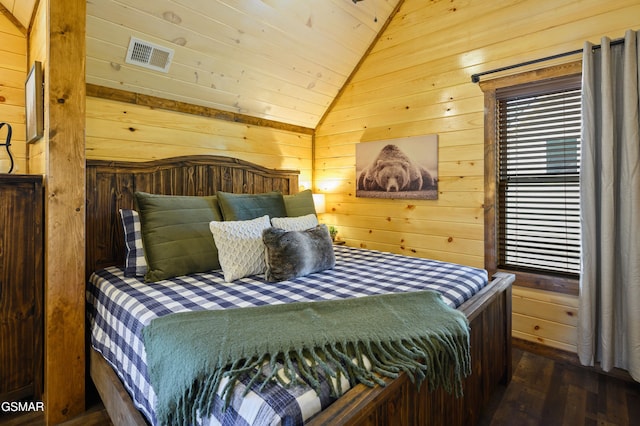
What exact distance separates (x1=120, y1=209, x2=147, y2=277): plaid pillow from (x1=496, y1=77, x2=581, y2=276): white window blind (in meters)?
2.55

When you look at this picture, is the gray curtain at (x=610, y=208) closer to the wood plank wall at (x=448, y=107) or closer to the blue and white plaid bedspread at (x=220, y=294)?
the wood plank wall at (x=448, y=107)

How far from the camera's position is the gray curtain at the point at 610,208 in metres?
1.98

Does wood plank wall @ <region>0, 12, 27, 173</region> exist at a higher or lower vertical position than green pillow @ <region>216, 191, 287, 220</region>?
higher

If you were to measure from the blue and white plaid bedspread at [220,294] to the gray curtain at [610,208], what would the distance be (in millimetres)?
790

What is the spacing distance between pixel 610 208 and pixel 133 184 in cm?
312

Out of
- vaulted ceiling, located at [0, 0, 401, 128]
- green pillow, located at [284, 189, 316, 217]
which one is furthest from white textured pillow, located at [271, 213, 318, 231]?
vaulted ceiling, located at [0, 0, 401, 128]

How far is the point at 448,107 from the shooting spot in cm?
286

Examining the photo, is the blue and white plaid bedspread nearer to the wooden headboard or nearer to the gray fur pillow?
the gray fur pillow

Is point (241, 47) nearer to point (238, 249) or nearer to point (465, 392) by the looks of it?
point (238, 249)

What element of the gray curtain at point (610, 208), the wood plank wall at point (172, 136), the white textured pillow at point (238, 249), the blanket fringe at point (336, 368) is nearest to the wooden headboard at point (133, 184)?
the wood plank wall at point (172, 136)

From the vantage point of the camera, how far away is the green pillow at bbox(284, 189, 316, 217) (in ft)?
9.07

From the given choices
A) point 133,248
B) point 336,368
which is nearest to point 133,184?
point 133,248

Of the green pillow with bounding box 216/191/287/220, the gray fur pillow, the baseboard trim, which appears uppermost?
the green pillow with bounding box 216/191/287/220

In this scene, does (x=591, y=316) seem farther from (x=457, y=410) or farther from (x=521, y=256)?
(x=457, y=410)
